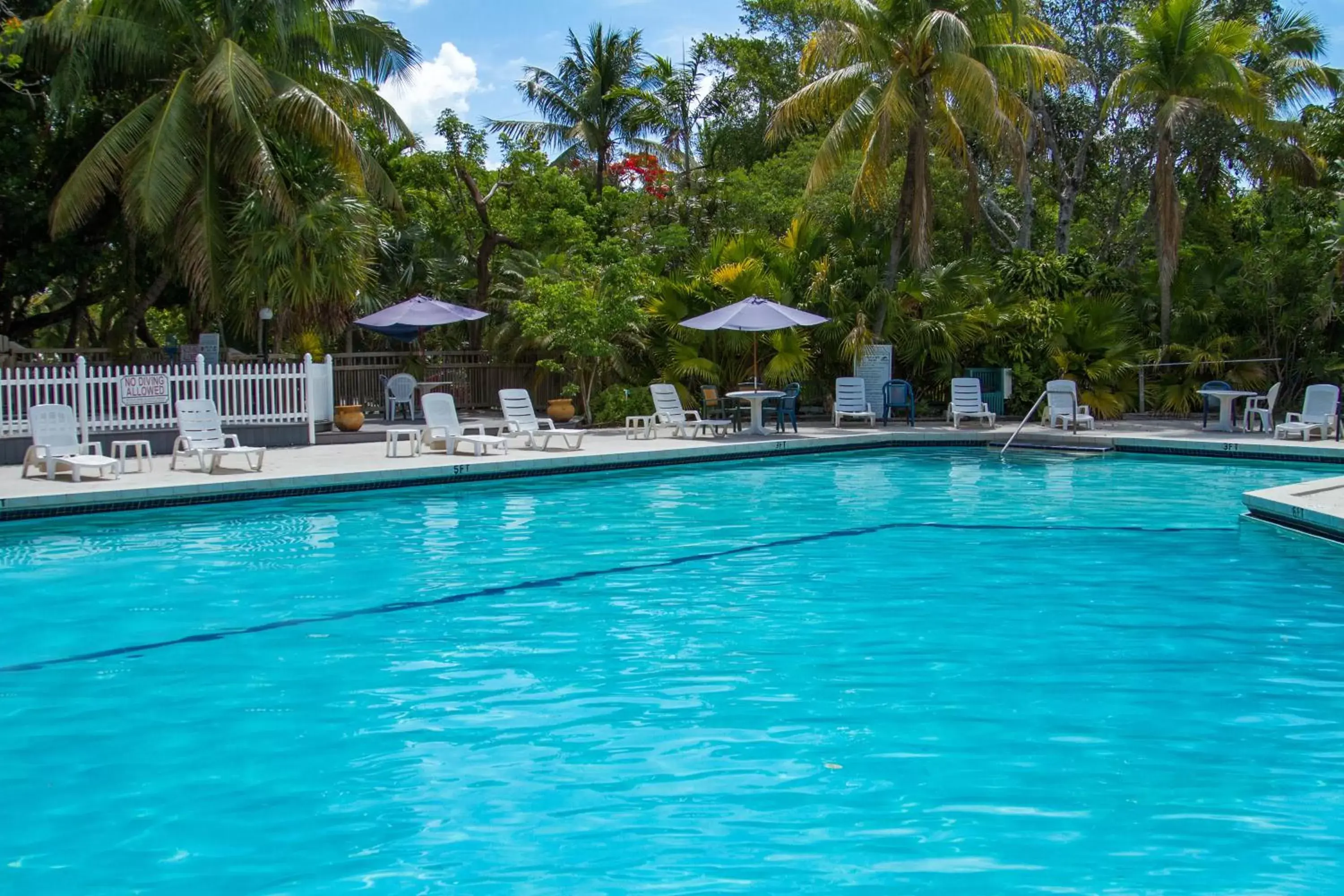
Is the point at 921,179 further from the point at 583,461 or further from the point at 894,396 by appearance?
the point at 583,461

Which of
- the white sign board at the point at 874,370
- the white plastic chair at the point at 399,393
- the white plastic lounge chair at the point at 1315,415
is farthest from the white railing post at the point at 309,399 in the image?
the white plastic lounge chair at the point at 1315,415

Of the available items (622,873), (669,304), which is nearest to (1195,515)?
(622,873)

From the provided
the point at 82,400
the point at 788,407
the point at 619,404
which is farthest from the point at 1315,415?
the point at 82,400

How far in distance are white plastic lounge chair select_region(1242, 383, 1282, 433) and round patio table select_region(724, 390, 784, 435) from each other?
7.18 meters

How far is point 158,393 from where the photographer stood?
16438 millimetres

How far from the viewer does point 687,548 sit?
10.4m

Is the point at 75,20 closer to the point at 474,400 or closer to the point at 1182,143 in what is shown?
the point at 474,400

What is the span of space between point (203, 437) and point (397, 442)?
2.72 meters

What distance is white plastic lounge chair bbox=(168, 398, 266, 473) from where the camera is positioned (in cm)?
1438

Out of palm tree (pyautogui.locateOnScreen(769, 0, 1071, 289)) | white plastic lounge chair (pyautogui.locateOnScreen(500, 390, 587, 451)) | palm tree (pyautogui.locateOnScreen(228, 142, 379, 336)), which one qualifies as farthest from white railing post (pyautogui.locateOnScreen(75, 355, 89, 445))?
palm tree (pyautogui.locateOnScreen(769, 0, 1071, 289))

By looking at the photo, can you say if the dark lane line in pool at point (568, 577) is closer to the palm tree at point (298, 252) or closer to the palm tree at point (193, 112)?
the palm tree at point (298, 252)

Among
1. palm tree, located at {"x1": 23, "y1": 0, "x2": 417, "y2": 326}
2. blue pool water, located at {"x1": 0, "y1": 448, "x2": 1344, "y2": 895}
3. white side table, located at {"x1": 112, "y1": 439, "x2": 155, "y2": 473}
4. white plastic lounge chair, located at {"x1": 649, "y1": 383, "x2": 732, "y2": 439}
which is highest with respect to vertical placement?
palm tree, located at {"x1": 23, "y1": 0, "x2": 417, "y2": 326}

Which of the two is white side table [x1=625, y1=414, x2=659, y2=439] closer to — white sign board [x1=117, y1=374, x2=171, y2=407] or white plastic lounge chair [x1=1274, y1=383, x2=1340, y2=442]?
white sign board [x1=117, y1=374, x2=171, y2=407]

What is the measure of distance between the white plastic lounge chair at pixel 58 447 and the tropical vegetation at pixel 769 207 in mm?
5127
